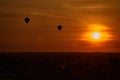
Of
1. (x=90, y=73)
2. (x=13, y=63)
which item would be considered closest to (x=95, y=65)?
(x=90, y=73)

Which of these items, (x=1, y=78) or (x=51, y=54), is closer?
(x=1, y=78)

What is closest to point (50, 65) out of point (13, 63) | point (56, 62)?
point (56, 62)

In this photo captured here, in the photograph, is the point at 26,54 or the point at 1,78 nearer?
the point at 1,78

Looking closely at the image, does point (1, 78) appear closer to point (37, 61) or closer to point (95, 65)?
point (37, 61)

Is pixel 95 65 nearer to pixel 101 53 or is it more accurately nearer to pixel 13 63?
pixel 101 53

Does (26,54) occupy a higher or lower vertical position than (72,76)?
higher
